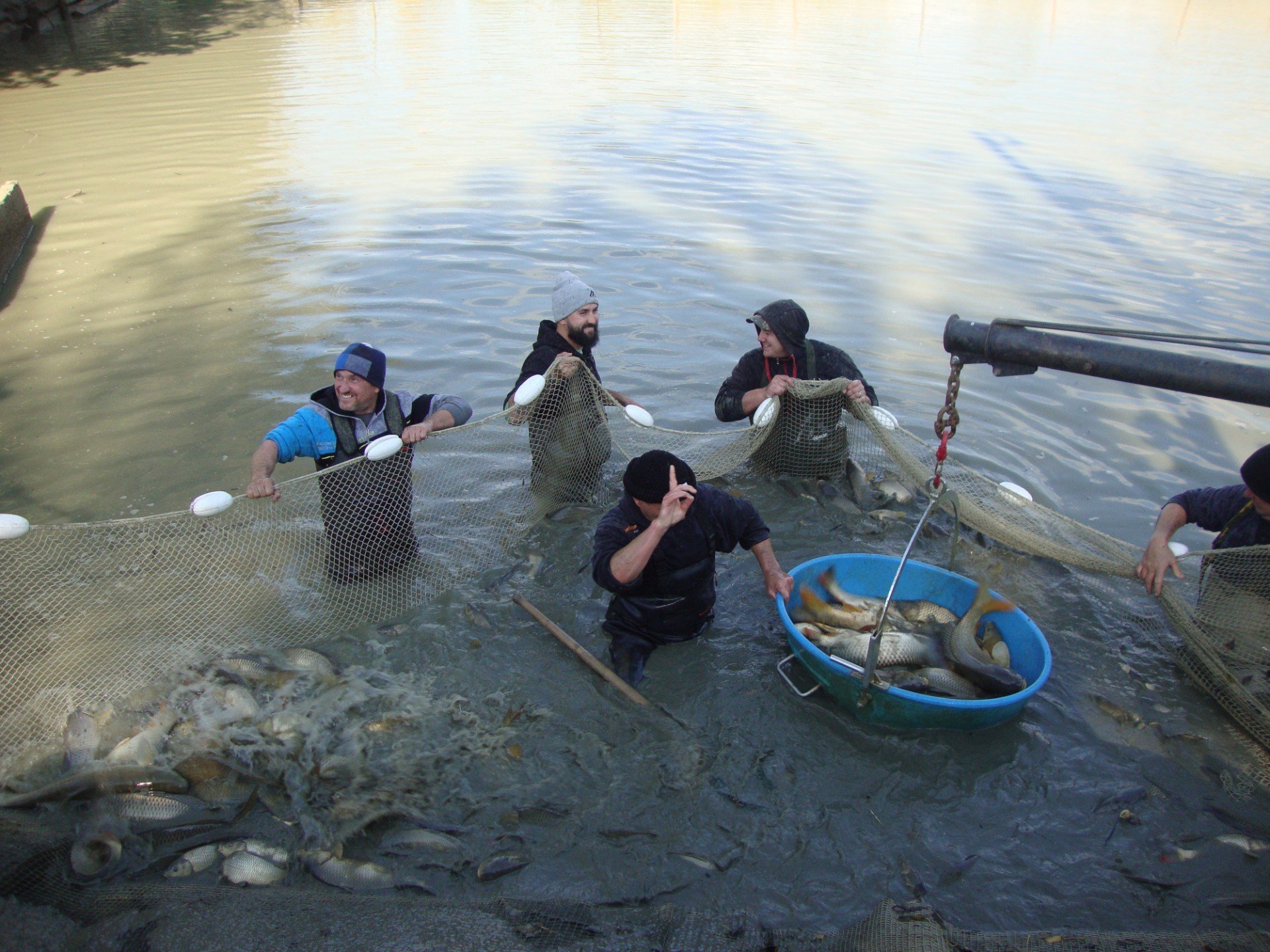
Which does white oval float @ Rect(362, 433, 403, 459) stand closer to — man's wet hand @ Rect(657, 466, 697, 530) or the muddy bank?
man's wet hand @ Rect(657, 466, 697, 530)

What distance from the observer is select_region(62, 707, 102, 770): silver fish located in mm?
3781

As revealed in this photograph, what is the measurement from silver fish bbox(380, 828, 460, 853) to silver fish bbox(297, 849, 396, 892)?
0.34 feet

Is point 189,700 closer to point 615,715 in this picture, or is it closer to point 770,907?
point 615,715

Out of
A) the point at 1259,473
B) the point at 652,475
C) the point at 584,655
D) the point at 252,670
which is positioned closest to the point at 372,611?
the point at 252,670

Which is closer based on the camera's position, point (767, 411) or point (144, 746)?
point (144, 746)

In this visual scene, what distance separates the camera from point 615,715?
4.33 m

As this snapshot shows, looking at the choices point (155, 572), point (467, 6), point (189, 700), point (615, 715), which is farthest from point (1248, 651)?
point (467, 6)

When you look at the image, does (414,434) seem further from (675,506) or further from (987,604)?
(987,604)

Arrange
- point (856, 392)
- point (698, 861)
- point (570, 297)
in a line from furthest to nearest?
point (570, 297)
point (856, 392)
point (698, 861)

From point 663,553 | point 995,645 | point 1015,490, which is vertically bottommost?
point 995,645

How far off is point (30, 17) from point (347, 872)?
100 feet

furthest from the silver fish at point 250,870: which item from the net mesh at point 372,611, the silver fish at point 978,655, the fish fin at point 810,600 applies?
the silver fish at point 978,655

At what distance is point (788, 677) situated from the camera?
15.0 ft

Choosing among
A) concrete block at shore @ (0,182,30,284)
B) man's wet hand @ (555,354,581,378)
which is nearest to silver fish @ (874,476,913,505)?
man's wet hand @ (555,354,581,378)
